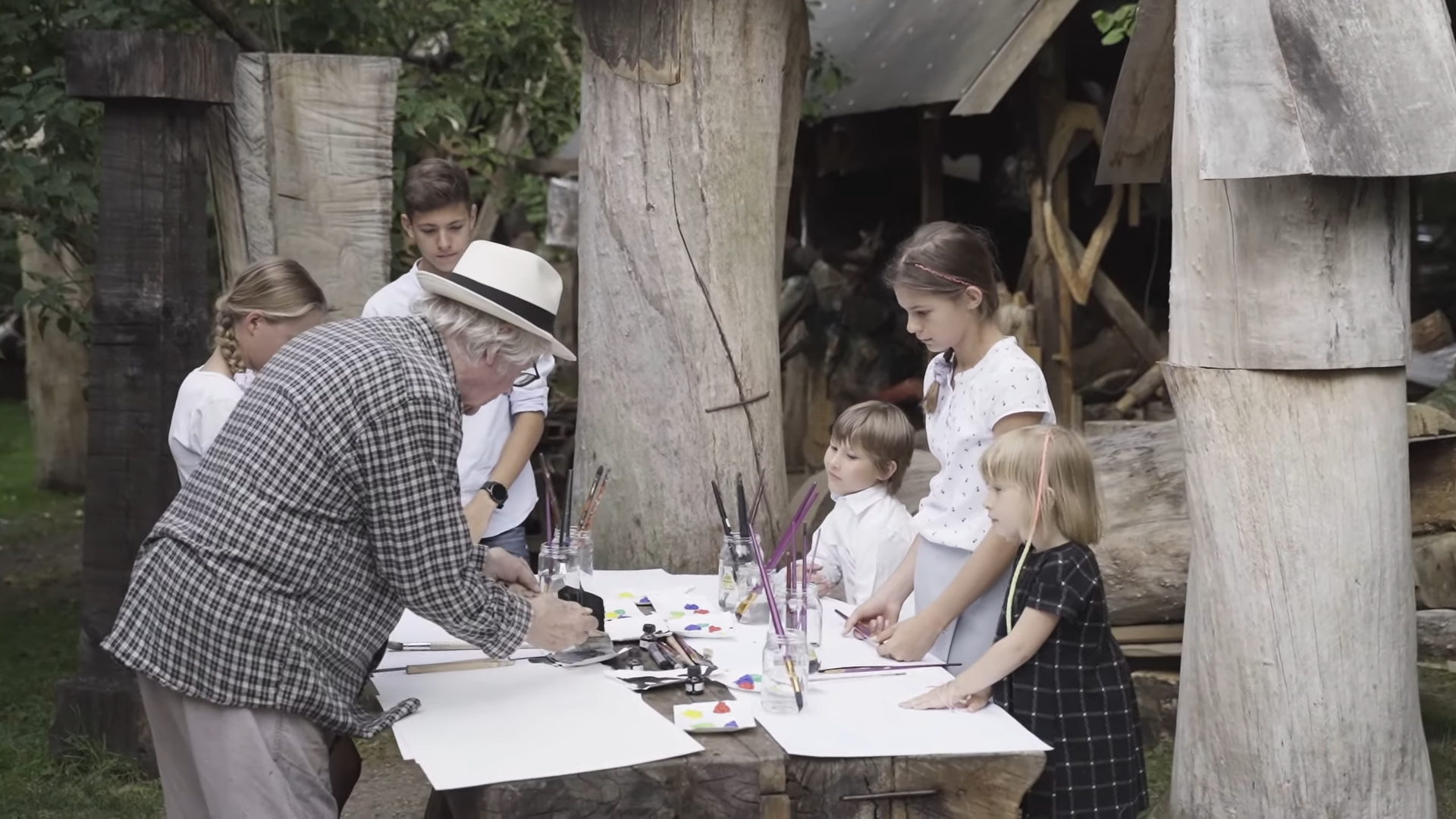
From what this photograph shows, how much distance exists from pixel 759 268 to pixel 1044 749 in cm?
204

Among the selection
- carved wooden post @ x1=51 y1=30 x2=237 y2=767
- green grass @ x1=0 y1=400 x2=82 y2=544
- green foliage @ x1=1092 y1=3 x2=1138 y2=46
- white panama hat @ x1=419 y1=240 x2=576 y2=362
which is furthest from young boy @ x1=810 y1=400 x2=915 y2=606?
green grass @ x1=0 y1=400 x2=82 y2=544

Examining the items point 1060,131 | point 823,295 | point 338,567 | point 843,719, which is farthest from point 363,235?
point 823,295

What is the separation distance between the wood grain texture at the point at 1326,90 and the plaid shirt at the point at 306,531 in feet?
5.80

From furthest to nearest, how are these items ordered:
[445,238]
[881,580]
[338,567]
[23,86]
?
1. [23,86]
2. [445,238]
3. [881,580]
4. [338,567]

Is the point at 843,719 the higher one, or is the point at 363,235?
the point at 363,235

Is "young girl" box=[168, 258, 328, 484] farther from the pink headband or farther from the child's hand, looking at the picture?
the child's hand

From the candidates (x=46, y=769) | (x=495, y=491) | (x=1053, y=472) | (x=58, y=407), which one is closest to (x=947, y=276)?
(x=1053, y=472)

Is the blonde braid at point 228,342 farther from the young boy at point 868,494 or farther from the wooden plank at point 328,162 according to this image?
the young boy at point 868,494

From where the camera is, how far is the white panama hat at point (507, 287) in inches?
109

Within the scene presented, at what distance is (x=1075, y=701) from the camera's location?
9.84ft

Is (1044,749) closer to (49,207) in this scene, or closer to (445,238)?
(445,238)

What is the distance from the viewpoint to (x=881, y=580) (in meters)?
3.95

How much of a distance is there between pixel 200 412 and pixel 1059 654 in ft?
6.36

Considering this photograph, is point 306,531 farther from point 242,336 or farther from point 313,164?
point 313,164
